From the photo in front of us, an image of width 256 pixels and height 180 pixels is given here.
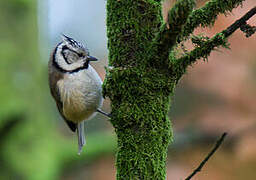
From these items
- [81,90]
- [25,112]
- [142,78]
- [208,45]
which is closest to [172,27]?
[208,45]

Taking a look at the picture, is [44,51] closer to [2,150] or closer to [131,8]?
[2,150]

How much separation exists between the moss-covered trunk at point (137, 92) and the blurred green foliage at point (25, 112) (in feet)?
10.8

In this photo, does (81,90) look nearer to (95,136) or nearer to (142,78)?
(142,78)

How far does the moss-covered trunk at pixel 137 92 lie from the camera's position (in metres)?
1.61

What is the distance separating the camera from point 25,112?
16.3 feet

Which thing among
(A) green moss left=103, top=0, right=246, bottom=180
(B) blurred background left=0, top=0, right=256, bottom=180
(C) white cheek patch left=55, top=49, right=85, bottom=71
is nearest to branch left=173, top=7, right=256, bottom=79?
(A) green moss left=103, top=0, right=246, bottom=180

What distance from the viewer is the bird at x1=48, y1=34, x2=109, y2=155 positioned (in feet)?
9.11

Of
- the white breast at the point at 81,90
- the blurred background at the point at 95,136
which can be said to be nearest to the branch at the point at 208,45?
the white breast at the point at 81,90

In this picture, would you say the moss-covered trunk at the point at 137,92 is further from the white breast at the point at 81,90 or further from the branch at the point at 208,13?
the white breast at the point at 81,90

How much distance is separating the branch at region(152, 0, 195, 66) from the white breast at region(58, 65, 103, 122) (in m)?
1.30

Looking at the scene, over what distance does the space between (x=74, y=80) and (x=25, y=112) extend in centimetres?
236

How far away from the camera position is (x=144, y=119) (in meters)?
1.62

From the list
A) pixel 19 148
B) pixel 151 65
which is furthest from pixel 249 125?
pixel 151 65

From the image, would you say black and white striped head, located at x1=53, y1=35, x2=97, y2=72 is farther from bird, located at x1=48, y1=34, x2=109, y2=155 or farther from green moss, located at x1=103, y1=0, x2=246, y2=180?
green moss, located at x1=103, y1=0, x2=246, y2=180
